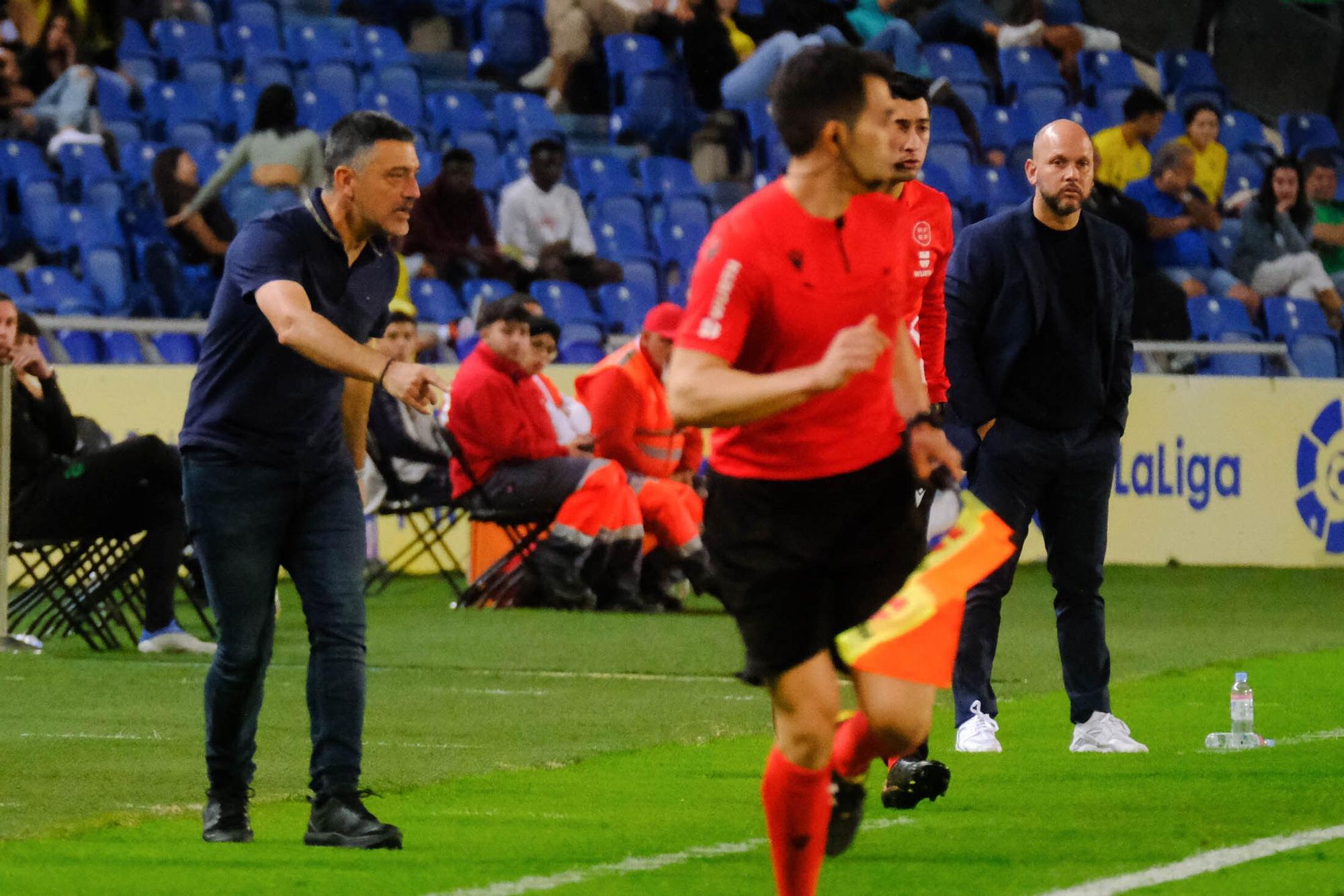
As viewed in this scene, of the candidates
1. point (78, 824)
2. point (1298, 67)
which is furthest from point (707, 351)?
point (1298, 67)

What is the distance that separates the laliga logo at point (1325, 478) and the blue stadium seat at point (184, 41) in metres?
9.52

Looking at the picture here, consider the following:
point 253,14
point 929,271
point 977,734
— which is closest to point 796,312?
point 929,271

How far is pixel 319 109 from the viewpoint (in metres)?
19.0

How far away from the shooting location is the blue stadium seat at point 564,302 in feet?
57.3

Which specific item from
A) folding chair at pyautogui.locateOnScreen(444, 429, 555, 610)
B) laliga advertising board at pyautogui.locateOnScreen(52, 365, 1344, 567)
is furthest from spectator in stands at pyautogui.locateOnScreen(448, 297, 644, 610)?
laliga advertising board at pyautogui.locateOnScreen(52, 365, 1344, 567)

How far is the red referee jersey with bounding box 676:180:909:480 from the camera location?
4605 millimetres

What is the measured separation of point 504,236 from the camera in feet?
59.2

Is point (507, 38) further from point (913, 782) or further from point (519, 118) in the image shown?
point (913, 782)

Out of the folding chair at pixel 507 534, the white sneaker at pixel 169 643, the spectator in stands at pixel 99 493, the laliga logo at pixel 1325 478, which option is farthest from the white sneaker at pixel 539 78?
the white sneaker at pixel 169 643

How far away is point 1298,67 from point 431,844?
1865 cm

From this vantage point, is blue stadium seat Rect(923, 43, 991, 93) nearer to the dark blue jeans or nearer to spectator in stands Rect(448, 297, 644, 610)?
spectator in stands Rect(448, 297, 644, 610)

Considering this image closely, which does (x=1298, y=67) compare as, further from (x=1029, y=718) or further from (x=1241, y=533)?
(x=1029, y=718)

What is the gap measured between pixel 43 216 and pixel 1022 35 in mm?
9239

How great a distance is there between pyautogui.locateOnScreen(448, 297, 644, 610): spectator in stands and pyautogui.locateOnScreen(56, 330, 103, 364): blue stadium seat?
10.8 feet
